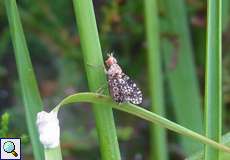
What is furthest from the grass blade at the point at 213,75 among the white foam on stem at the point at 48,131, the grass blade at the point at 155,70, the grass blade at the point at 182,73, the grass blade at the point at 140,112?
the grass blade at the point at 182,73

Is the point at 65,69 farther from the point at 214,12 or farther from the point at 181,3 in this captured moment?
the point at 214,12

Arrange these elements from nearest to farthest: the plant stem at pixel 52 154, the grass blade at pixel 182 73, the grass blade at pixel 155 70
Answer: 1. the plant stem at pixel 52 154
2. the grass blade at pixel 155 70
3. the grass blade at pixel 182 73

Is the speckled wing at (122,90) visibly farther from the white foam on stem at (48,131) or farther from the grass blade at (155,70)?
the grass blade at (155,70)

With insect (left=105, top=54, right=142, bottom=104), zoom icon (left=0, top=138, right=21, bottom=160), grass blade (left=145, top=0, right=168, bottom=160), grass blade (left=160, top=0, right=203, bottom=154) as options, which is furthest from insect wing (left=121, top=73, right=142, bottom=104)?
grass blade (left=160, top=0, right=203, bottom=154)

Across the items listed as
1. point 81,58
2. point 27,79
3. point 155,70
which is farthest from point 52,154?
point 81,58

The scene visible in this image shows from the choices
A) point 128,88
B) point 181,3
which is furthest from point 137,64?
point 128,88

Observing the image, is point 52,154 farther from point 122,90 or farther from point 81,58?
point 81,58
